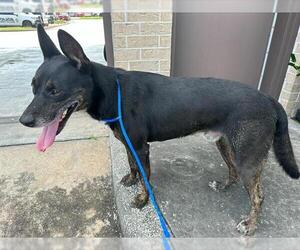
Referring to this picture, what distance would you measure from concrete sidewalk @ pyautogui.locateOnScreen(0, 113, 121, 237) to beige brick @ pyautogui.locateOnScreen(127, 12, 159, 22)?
5.91ft

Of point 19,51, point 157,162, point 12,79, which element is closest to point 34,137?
point 157,162

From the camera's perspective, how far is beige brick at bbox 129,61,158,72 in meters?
3.57

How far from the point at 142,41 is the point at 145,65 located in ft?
1.16

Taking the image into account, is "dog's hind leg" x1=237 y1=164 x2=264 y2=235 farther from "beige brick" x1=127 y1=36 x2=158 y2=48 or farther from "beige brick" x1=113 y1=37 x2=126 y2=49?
"beige brick" x1=113 y1=37 x2=126 y2=49

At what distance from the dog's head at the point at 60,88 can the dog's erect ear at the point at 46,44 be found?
12cm

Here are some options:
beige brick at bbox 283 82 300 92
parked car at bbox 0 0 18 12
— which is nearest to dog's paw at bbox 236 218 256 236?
beige brick at bbox 283 82 300 92

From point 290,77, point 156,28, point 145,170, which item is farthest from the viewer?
point 290,77

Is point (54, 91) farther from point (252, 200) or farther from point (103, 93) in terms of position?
point (252, 200)

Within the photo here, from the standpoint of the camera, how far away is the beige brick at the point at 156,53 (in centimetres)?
350

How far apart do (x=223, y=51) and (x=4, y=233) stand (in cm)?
374

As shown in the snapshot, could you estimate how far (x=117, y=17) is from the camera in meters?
3.20

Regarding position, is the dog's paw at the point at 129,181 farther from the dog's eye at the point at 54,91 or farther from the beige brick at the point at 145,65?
the beige brick at the point at 145,65

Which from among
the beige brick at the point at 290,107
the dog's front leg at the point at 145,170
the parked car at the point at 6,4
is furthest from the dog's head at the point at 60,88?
the parked car at the point at 6,4

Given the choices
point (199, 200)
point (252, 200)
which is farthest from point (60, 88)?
point (252, 200)
